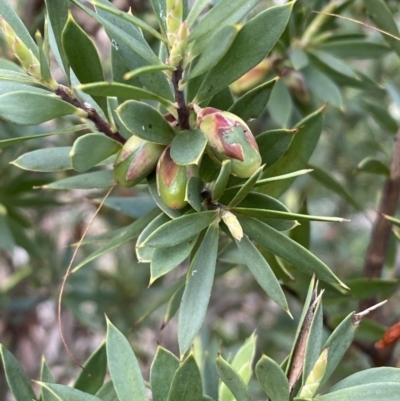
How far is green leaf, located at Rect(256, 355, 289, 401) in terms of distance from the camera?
36 centimetres

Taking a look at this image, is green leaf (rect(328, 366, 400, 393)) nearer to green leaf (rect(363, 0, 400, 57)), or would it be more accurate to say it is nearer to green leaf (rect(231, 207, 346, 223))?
green leaf (rect(231, 207, 346, 223))

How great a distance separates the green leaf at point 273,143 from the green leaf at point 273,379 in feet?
0.59

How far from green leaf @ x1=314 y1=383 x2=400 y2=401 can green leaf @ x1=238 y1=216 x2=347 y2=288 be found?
82 mm

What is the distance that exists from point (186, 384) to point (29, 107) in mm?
230

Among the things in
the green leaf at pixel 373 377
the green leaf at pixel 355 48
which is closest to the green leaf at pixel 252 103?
the green leaf at pixel 373 377

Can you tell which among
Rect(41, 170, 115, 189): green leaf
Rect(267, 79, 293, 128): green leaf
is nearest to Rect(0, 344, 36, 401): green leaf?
Rect(41, 170, 115, 189): green leaf

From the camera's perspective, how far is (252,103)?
464mm

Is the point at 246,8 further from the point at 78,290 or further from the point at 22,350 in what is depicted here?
the point at 22,350

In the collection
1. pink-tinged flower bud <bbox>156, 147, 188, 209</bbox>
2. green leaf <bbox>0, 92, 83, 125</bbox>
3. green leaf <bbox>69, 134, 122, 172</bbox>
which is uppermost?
green leaf <bbox>0, 92, 83, 125</bbox>

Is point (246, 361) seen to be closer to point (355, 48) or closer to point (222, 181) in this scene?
point (222, 181)

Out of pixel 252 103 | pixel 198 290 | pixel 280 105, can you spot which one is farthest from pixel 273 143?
pixel 280 105

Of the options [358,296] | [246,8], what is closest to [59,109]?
[246,8]

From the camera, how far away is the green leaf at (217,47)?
0.34 metres

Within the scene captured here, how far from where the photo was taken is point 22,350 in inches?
50.5
